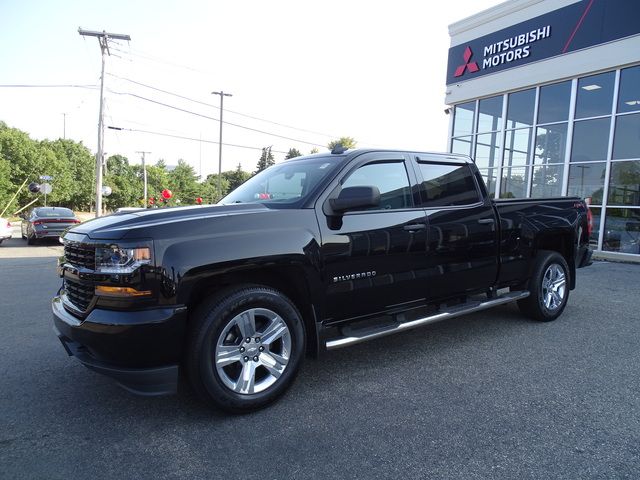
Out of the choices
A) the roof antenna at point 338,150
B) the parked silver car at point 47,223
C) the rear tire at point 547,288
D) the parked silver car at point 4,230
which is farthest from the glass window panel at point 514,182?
the parked silver car at point 4,230

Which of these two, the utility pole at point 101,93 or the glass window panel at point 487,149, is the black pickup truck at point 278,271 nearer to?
the glass window panel at point 487,149

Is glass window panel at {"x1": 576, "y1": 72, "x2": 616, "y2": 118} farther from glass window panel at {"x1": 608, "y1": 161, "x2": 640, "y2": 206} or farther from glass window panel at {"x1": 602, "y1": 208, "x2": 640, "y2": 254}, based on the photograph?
glass window panel at {"x1": 602, "y1": 208, "x2": 640, "y2": 254}

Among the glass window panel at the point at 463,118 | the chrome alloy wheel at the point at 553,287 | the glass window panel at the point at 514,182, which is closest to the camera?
the chrome alloy wheel at the point at 553,287

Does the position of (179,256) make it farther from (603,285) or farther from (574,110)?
(574,110)

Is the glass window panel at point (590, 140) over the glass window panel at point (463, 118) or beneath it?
beneath

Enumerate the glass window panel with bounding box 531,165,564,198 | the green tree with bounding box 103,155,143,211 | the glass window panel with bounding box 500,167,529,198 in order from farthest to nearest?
the green tree with bounding box 103,155,143,211, the glass window panel with bounding box 500,167,529,198, the glass window panel with bounding box 531,165,564,198

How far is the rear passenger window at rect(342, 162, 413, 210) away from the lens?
381 centimetres

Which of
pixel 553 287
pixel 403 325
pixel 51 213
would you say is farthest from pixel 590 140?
pixel 51 213

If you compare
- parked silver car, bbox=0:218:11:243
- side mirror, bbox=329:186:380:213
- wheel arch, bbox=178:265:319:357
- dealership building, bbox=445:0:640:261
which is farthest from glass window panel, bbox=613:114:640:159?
parked silver car, bbox=0:218:11:243

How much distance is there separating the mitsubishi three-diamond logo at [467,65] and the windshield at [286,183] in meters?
14.4

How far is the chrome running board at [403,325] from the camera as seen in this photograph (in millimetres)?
3410

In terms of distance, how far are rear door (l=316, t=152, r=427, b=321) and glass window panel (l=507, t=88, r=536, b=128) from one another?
12648 mm

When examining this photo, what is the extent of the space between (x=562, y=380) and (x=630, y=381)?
57 centimetres

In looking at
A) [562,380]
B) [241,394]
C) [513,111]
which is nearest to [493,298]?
[562,380]
